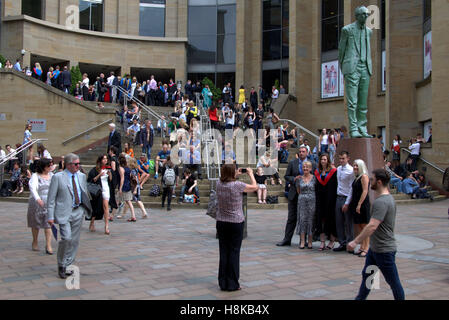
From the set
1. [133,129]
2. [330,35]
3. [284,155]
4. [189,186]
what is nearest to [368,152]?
[189,186]

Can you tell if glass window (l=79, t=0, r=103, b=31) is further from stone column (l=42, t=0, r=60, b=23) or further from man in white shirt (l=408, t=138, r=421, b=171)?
man in white shirt (l=408, t=138, r=421, b=171)

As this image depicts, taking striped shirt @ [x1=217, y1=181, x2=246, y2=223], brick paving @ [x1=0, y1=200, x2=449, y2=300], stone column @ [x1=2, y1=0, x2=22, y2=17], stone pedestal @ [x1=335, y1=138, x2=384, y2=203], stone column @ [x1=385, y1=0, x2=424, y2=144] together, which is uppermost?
stone column @ [x1=2, y1=0, x2=22, y2=17]

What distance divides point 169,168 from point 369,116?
16584mm

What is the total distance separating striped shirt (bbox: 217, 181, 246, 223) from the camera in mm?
6031

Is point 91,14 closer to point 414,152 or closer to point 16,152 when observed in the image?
point 16,152

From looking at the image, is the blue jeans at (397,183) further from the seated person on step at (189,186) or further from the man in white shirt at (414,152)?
the seated person on step at (189,186)

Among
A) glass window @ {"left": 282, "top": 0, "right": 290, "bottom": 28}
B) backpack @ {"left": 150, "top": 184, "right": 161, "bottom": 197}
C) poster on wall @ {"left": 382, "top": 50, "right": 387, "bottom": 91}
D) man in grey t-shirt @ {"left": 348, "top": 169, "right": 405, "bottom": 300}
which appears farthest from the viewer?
glass window @ {"left": 282, "top": 0, "right": 290, "bottom": 28}

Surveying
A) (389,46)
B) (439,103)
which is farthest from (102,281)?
(389,46)

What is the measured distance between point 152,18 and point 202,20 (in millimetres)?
3773

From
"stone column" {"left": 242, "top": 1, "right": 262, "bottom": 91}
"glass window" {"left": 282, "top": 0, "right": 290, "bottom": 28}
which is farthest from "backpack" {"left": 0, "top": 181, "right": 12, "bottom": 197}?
"glass window" {"left": 282, "top": 0, "right": 290, "bottom": 28}

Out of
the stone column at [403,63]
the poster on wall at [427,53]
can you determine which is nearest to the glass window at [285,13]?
the stone column at [403,63]

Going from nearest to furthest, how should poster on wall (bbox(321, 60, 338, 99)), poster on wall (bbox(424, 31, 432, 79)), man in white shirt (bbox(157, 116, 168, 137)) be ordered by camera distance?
1. man in white shirt (bbox(157, 116, 168, 137))
2. poster on wall (bbox(424, 31, 432, 79))
3. poster on wall (bbox(321, 60, 338, 99))

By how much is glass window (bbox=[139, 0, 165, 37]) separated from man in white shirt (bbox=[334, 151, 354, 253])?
31019 millimetres

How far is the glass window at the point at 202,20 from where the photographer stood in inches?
1465
